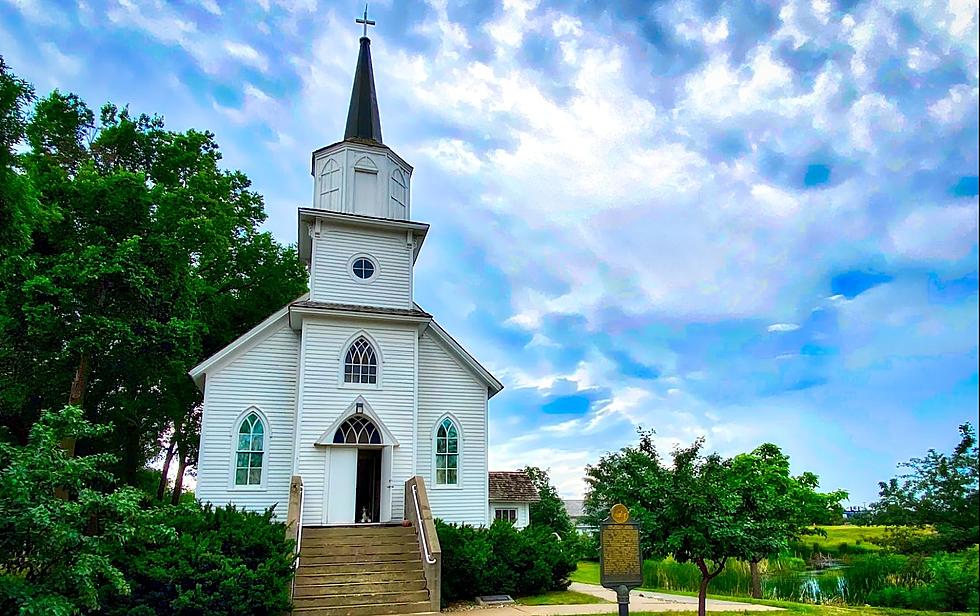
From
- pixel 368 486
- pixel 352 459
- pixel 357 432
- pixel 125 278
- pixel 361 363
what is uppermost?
pixel 125 278

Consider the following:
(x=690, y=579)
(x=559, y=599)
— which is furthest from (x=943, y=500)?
(x=690, y=579)

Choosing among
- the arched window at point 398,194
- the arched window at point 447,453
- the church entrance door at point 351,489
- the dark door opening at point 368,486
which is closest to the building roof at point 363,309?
the arched window at point 398,194

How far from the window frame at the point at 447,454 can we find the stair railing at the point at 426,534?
1.98m

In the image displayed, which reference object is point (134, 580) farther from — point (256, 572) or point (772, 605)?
point (772, 605)

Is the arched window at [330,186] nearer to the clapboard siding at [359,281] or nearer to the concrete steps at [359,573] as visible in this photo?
the clapboard siding at [359,281]

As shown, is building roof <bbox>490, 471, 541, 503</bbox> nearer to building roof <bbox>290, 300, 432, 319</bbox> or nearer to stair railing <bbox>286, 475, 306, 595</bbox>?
building roof <bbox>290, 300, 432, 319</bbox>

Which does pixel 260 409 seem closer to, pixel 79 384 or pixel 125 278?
pixel 125 278

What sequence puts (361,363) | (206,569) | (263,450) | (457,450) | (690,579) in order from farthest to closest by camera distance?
(690,579) < (457,450) < (361,363) < (263,450) < (206,569)

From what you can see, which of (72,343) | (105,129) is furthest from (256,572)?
(105,129)

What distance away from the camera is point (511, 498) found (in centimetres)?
3672

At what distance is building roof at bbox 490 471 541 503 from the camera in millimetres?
36719

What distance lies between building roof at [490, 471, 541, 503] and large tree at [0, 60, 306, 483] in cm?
1729

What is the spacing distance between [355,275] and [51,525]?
1180cm

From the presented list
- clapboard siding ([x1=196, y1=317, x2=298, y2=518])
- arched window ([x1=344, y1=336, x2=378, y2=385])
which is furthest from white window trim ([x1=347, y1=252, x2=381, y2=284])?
clapboard siding ([x1=196, y1=317, x2=298, y2=518])
